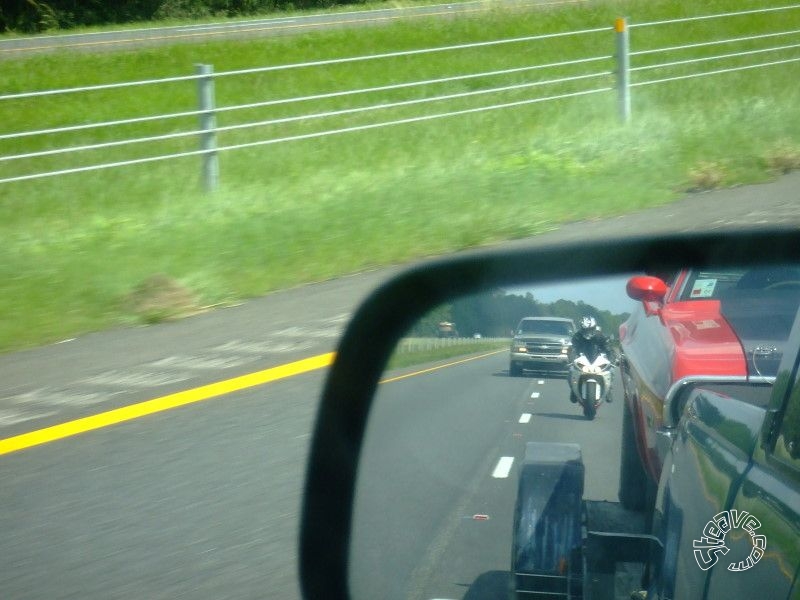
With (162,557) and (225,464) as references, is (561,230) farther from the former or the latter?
(162,557)

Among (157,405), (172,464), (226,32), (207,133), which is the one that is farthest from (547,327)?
(226,32)

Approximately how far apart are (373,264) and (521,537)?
258 inches

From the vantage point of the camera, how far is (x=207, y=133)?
36.3ft

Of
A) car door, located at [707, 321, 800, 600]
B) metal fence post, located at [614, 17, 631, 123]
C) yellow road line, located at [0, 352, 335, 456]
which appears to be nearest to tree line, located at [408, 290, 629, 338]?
car door, located at [707, 321, 800, 600]

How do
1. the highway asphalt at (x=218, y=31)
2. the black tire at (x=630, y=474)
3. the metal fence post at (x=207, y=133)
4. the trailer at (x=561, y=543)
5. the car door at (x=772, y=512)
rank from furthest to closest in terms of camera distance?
the highway asphalt at (x=218, y=31) < the metal fence post at (x=207, y=133) < the black tire at (x=630, y=474) < the trailer at (x=561, y=543) < the car door at (x=772, y=512)

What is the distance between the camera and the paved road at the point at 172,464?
3336 millimetres

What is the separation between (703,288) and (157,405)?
3881 mm

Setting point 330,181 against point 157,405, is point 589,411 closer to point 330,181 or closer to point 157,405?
point 157,405

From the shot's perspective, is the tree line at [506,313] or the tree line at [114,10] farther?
the tree line at [114,10]

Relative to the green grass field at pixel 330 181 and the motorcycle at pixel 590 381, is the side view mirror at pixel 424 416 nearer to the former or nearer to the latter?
the motorcycle at pixel 590 381

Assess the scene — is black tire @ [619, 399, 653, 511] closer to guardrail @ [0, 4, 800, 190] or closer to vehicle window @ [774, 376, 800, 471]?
vehicle window @ [774, 376, 800, 471]

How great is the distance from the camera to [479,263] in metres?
1.80

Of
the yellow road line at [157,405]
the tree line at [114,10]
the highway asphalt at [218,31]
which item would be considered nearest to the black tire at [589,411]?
the yellow road line at [157,405]

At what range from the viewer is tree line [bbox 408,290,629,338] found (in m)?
1.52
